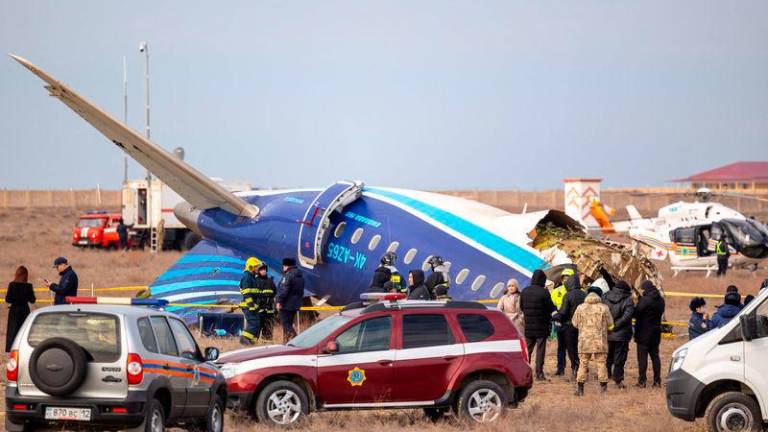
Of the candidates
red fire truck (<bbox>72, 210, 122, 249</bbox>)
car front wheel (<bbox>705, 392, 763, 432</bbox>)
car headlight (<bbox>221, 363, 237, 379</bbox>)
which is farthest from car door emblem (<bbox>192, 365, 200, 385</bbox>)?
red fire truck (<bbox>72, 210, 122, 249</bbox>)

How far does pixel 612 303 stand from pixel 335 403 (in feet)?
19.3

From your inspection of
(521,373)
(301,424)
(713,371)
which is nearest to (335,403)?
(301,424)

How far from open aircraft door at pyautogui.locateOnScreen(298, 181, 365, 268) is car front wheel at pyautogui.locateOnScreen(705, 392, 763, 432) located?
1257 cm

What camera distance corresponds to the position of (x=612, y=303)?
19031mm

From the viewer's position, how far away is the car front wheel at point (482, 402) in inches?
594

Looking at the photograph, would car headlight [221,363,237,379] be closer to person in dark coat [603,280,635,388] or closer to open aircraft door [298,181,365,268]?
person in dark coat [603,280,635,388]

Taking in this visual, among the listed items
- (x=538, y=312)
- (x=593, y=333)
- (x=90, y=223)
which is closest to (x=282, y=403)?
(x=593, y=333)

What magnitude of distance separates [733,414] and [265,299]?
34.1ft

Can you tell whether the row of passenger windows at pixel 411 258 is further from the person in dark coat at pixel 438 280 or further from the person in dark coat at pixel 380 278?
the person in dark coat at pixel 380 278

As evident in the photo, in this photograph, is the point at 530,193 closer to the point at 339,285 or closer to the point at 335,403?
the point at 339,285

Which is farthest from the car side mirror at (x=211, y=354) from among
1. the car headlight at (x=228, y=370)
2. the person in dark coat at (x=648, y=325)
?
the person in dark coat at (x=648, y=325)

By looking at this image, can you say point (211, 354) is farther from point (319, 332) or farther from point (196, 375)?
point (319, 332)

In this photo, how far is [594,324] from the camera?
59.0ft

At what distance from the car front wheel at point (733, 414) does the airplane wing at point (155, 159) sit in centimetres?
1492
